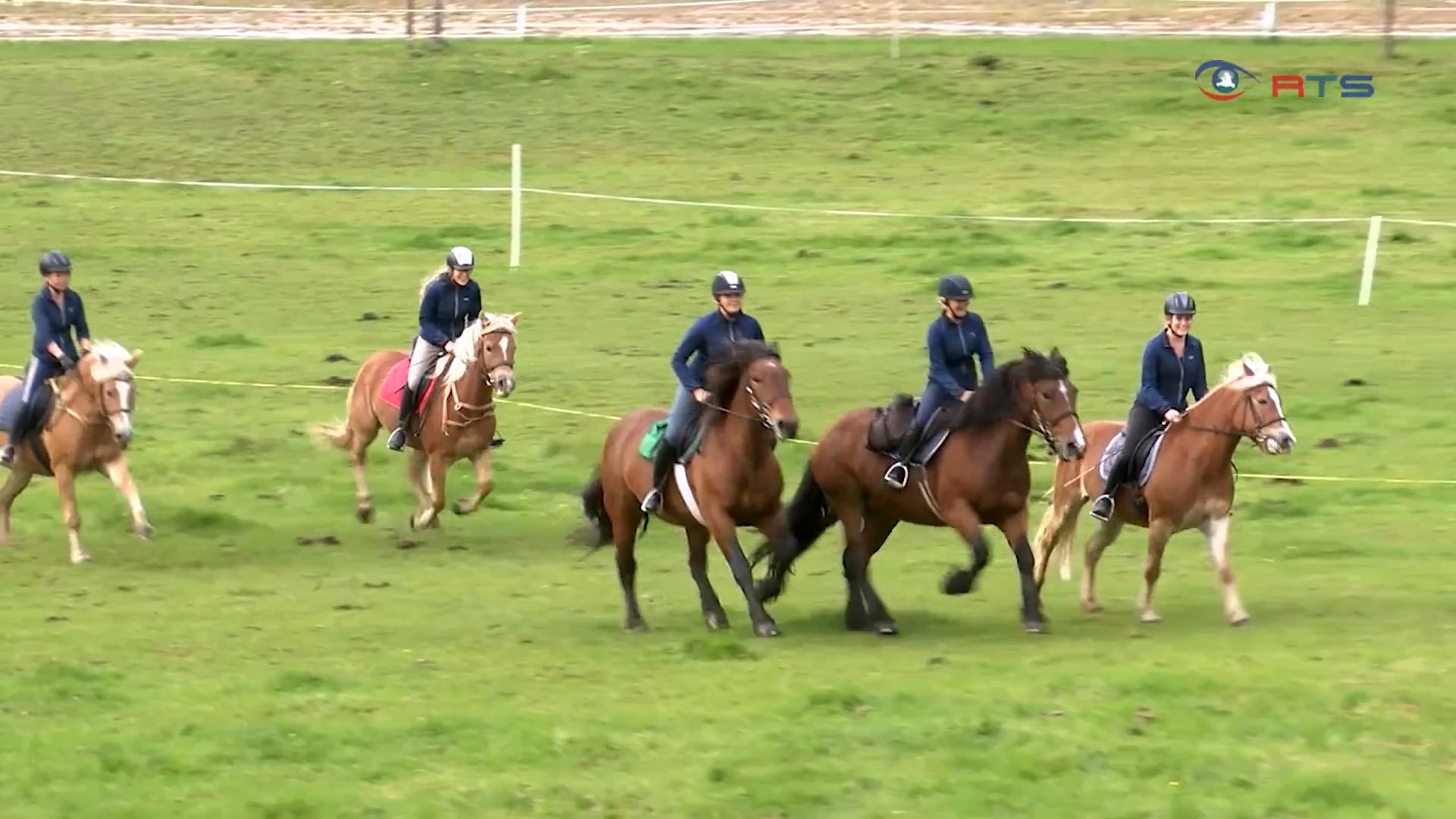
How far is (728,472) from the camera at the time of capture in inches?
599

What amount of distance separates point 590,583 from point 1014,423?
170 inches

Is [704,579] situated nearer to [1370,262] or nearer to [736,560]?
[736,560]

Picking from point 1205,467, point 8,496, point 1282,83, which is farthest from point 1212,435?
point 1282,83

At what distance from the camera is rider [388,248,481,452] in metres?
20.2

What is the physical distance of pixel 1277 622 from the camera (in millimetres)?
15492

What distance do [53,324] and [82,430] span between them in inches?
34.7

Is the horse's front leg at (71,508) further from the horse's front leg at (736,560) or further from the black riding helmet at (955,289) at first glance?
the black riding helmet at (955,289)

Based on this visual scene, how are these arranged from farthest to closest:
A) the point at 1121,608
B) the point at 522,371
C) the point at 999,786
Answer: the point at 522,371 → the point at 1121,608 → the point at 999,786

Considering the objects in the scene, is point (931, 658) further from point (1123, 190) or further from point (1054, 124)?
point (1054, 124)

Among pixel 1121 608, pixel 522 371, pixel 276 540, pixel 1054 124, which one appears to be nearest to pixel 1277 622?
pixel 1121 608

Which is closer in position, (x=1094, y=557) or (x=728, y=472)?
(x=728, y=472)

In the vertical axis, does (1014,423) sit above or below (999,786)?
above

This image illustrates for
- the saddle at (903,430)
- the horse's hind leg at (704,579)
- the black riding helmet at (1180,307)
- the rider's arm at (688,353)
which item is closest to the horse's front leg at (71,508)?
the horse's hind leg at (704,579)

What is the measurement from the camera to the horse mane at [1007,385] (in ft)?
49.4
